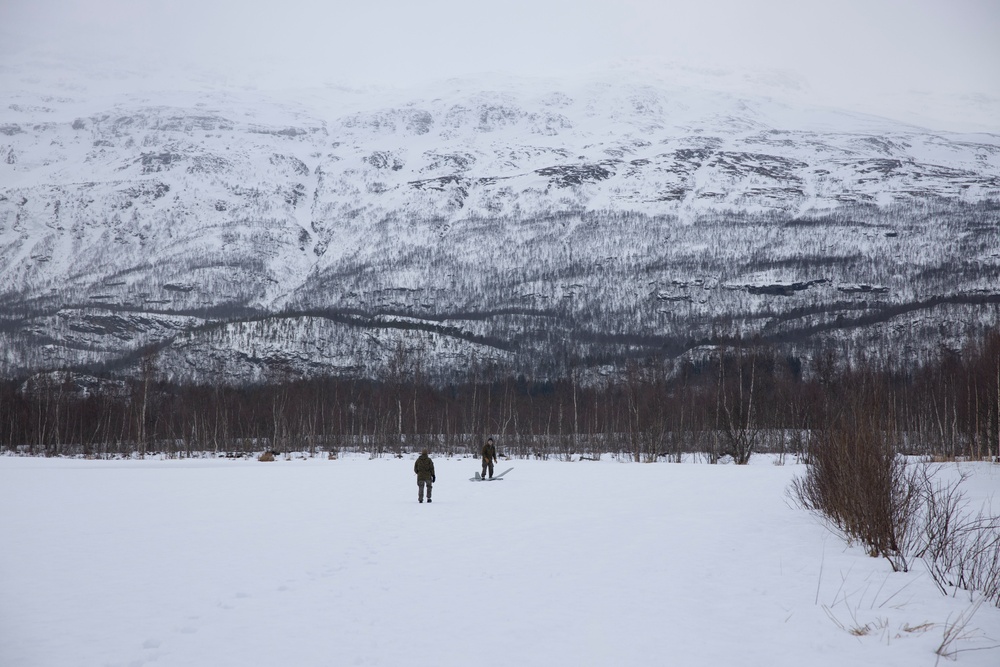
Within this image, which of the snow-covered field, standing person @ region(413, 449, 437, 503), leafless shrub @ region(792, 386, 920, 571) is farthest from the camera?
standing person @ region(413, 449, 437, 503)

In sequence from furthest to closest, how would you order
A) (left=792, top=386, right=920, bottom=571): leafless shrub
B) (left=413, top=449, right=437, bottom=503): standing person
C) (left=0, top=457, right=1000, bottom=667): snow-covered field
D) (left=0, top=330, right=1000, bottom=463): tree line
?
Result: (left=0, top=330, right=1000, bottom=463): tree line < (left=413, top=449, right=437, bottom=503): standing person < (left=792, top=386, right=920, bottom=571): leafless shrub < (left=0, top=457, right=1000, bottom=667): snow-covered field

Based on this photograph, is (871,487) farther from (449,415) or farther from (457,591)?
(449,415)

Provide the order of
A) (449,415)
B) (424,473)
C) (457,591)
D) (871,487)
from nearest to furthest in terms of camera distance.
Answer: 1. (457,591)
2. (871,487)
3. (424,473)
4. (449,415)

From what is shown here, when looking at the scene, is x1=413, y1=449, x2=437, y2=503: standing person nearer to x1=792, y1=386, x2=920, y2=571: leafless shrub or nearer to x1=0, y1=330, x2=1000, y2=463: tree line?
x1=792, y1=386, x2=920, y2=571: leafless shrub

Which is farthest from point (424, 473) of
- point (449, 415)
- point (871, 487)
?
point (449, 415)

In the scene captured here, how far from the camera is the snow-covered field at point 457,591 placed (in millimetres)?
7203

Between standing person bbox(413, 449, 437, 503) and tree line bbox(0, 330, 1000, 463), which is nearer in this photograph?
standing person bbox(413, 449, 437, 503)

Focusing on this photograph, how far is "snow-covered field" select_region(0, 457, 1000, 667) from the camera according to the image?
7203 mm

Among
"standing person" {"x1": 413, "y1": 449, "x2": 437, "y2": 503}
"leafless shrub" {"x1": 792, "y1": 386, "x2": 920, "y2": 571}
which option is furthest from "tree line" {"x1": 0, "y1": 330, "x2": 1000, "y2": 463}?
"leafless shrub" {"x1": 792, "y1": 386, "x2": 920, "y2": 571}

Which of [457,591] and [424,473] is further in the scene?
[424,473]

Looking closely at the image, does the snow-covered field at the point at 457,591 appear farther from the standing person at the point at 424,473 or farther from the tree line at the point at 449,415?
the tree line at the point at 449,415

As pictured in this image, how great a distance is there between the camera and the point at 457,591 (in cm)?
967

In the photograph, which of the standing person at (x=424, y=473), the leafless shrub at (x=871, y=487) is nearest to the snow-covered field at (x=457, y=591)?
the leafless shrub at (x=871, y=487)

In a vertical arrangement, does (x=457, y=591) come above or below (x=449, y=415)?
below
